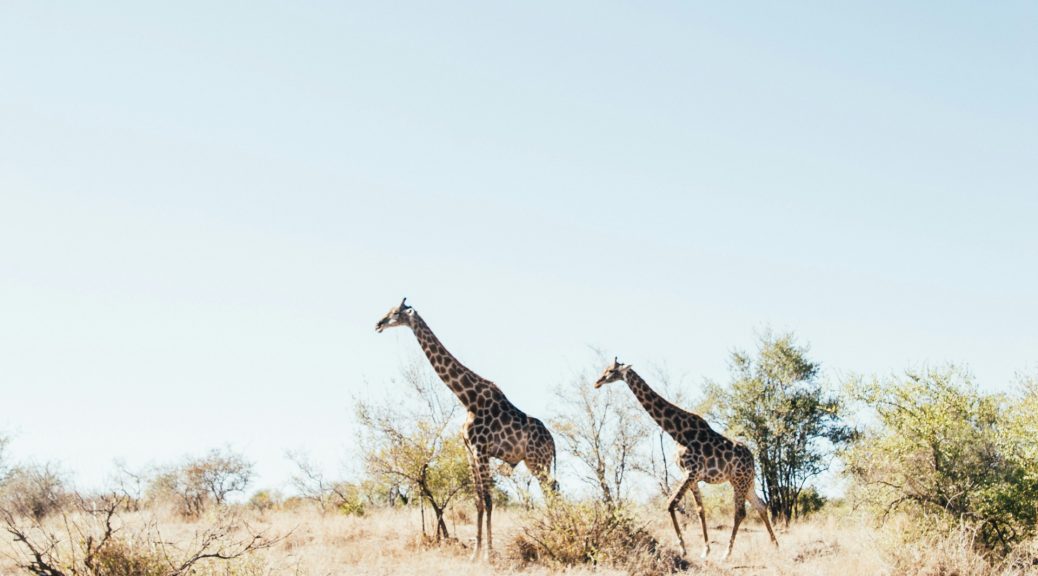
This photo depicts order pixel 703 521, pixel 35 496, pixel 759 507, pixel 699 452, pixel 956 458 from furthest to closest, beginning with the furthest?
pixel 35 496 < pixel 759 507 < pixel 699 452 < pixel 703 521 < pixel 956 458

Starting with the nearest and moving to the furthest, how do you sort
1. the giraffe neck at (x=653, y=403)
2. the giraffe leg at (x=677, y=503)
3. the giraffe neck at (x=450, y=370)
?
the giraffe leg at (x=677, y=503) → the giraffe neck at (x=450, y=370) → the giraffe neck at (x=653, y=403)

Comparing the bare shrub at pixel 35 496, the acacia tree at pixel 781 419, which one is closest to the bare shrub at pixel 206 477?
the bare shrub at pixel 35 496

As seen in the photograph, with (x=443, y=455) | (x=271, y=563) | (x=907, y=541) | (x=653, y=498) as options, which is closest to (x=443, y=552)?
(x=443, y=455)

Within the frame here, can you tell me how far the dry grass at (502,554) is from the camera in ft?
43.4

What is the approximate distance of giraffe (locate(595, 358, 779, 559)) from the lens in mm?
17250

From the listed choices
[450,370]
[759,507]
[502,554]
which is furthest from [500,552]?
[759,507]

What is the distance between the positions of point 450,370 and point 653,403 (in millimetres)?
4268

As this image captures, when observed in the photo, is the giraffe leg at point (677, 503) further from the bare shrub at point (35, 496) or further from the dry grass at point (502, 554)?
the bare shrub at point (35, 496)

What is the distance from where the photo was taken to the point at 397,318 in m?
17.1

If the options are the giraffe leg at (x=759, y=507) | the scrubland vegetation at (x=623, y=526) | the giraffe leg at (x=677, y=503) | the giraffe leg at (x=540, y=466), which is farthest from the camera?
the giraffe leg at (x=759, y=507)

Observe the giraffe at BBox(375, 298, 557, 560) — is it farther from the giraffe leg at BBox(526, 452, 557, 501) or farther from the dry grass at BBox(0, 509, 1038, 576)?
the dry grass at BBox(0, 509, 1038, 576)

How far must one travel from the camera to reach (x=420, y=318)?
17.4 m

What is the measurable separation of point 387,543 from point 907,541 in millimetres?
9243

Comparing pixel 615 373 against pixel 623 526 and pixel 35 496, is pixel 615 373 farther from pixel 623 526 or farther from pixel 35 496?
pixel 35 496
